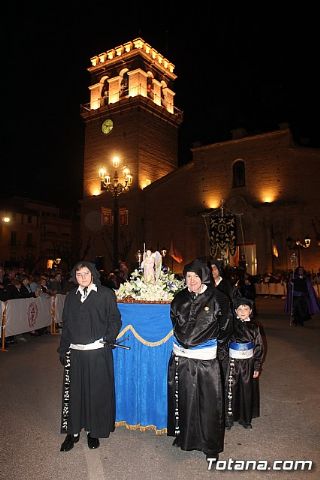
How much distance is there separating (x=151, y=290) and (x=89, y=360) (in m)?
1.28

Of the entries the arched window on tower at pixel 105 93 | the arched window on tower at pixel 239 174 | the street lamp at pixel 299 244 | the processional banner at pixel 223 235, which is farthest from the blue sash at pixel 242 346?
the arched window on tower at pixel 105 93

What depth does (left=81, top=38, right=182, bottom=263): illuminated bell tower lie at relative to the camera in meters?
35.4

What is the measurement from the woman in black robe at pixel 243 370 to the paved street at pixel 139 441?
19cm

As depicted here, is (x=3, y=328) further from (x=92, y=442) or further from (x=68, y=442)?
(x=92, y=442)

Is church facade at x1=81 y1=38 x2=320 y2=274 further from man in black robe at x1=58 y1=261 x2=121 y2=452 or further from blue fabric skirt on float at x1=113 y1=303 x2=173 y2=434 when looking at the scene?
man in black robe at x1=58 y1=261 x2=121 y2=452

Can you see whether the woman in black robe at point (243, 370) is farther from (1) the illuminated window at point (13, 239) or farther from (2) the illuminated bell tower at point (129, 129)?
(1) the illuminated window at point (13, 239)

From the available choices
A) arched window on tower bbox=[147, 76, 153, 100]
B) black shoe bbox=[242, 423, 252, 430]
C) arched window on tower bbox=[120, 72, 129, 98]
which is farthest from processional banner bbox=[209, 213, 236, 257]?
black shoe bbox=[242, 423, 252, 430]

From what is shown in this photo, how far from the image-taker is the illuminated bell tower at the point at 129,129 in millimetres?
35438

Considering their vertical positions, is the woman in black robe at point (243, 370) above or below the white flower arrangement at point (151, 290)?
below

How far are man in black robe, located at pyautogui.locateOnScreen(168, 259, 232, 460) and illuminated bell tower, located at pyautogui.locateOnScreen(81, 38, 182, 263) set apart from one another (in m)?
30.2

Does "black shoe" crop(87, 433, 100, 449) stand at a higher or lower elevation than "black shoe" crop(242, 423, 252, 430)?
higher

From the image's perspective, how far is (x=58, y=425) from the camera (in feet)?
16.3

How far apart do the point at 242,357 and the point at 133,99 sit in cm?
3381

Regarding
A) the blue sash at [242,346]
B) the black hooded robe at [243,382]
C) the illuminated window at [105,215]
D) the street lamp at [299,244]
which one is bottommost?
the black hooded robe at [243,382]
